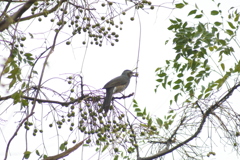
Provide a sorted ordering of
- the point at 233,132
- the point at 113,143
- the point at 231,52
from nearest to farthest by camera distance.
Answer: the point at 113,143, the point at 233,132, the point at 231,52

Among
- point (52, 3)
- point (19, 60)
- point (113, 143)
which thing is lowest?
point (113, 143)

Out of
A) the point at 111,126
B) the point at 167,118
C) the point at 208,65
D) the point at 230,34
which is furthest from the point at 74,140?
the point at 230,34

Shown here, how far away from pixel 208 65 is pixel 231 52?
29cm

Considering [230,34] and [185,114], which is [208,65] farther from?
[185,114]

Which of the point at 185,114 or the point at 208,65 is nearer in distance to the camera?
the point at 185,114

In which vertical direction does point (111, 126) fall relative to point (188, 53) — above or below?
below

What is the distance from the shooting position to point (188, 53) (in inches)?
176

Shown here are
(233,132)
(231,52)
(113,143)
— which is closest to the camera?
(113,143)

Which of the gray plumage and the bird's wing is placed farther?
the bird's wing

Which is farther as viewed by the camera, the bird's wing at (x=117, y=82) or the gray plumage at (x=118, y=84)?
the bird's wing at (x=117, y=82)

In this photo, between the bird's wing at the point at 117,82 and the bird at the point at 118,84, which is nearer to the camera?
the bird at the point at 118,84

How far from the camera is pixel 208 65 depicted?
14.8 feet

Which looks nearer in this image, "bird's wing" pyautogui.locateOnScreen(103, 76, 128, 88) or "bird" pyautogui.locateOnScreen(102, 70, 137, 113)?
"bird" pyautogui.locateOnScreen(102, 70, 137, 113)

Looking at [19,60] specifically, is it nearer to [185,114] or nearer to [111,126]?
[111,126]
